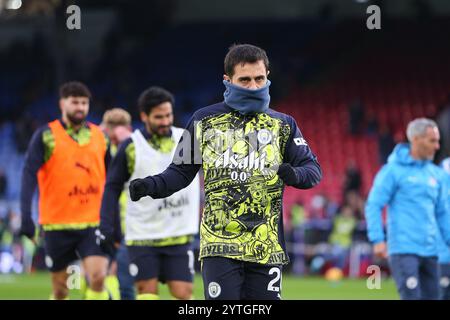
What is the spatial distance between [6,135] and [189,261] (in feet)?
80.6

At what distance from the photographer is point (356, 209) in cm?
2405

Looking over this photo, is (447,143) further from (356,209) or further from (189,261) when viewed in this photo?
(189,261)

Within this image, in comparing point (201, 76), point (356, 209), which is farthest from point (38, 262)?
point (201, 76)

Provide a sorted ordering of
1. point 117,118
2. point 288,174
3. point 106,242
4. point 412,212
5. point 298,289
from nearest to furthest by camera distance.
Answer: point 288,174, point 106,242, point 412,212, point 117,118, point 298,289

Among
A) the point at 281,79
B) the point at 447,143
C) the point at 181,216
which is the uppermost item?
the point at 281,79

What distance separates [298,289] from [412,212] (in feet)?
27.7

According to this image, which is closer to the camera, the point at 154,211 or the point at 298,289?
the point at 154,211

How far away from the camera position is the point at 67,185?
11133 mm

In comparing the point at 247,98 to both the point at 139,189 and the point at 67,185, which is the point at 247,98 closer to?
the point at 139,189

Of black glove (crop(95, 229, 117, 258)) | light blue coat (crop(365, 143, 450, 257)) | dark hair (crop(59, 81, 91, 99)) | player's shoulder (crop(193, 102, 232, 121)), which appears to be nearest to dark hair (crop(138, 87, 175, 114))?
dark hair (crop(59, 81, 91, 99))

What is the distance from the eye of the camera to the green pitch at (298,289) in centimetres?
1661

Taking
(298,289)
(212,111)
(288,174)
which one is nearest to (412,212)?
(212,111)

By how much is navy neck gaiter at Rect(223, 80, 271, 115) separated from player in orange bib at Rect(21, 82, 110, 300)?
4.71 m

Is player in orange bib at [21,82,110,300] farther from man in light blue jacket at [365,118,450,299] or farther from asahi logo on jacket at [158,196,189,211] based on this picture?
man in light blue jacket at [365,118,450,299]
